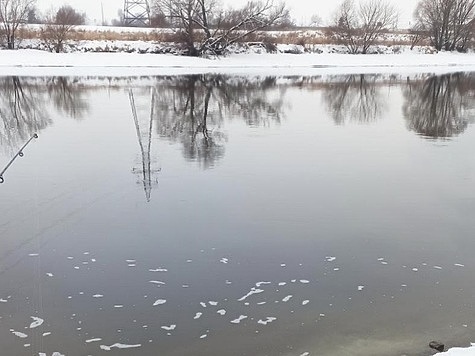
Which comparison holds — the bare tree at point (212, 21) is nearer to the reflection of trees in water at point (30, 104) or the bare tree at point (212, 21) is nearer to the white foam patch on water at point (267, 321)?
the reflection of trees in water at point (30, 104)

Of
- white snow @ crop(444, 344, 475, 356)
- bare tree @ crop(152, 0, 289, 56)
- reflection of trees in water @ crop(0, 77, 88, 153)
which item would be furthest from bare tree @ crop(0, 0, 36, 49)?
white snow @ crop(444, 344, 475, 356)

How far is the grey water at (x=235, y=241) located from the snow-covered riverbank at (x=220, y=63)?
25.7 m

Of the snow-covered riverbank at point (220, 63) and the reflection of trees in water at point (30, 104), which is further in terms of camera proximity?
the snow-covered riverbank at point (220, 63)

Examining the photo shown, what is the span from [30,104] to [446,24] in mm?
54685

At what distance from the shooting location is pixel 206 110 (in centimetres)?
1950

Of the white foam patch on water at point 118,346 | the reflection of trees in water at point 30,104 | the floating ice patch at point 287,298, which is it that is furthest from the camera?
the reflection of trees in water at point 30,104

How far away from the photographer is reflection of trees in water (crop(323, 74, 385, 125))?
19.0 meters

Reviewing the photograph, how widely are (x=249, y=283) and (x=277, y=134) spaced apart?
9463 millimetres

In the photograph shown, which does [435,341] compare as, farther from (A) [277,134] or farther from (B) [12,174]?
(A) [277,134]

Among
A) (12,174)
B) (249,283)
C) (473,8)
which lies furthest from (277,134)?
(473,8)

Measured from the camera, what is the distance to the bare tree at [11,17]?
47.9 meters

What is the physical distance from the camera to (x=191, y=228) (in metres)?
7.74

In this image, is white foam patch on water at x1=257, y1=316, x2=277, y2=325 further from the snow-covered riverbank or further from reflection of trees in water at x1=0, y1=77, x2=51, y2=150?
the snow-covered riverbank

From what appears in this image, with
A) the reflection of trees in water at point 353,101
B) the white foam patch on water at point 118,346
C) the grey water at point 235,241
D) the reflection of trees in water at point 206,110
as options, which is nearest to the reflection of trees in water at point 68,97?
the reflection of trees in water at point 206,110
